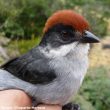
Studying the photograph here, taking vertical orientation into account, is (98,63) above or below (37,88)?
below

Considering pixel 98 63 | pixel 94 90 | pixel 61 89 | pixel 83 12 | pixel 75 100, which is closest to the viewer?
pixel 61 89

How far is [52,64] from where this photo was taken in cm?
315

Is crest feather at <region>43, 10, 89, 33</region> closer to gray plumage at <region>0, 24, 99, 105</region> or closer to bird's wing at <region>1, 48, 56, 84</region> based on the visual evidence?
gray plumage at <region>0, 24, 99, 105</region>

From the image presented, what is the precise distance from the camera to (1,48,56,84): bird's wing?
3156mm

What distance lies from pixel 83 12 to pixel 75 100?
289 cm

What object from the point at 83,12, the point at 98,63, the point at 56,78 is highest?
the point at 56,78

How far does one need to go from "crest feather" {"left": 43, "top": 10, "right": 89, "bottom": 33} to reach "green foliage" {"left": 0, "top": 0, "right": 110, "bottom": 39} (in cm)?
379

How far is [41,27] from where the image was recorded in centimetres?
760

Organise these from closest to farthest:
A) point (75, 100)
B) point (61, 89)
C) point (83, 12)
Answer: point (61, 89) < point (75, 100) < point (83, 12)

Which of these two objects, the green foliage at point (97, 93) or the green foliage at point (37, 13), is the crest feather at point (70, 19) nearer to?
the green foliage at point (97, 93)

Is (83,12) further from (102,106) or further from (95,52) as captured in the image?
(102,106)

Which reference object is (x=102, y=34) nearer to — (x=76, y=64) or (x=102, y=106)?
(x=102, y=106)

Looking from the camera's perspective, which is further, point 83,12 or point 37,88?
point 83,12

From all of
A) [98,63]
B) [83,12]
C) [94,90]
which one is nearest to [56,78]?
[94,90]
